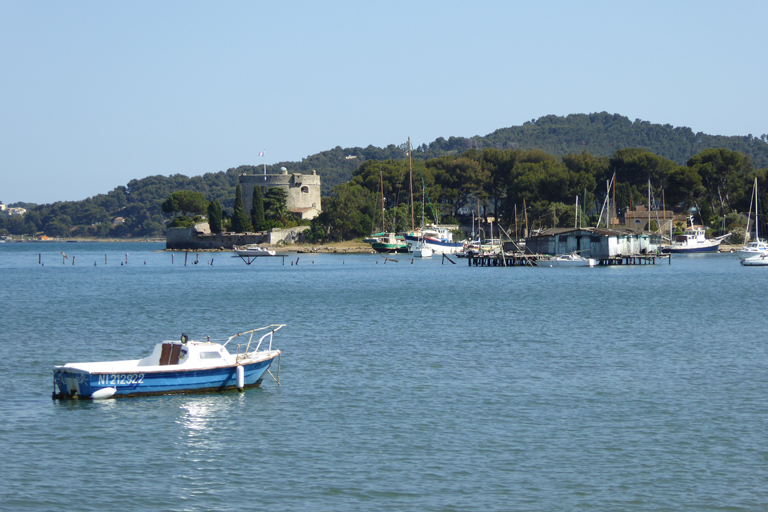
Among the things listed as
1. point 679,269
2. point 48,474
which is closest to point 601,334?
point 48,474

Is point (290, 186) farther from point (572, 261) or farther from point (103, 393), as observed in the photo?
point (103, 393)

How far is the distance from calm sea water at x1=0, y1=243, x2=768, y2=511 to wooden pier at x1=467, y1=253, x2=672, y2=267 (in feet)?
142

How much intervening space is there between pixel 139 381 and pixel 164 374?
0.65 m

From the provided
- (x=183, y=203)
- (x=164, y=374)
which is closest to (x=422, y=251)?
(x=183, y=203)

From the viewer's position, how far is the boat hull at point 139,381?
70.4ft

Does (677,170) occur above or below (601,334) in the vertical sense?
above

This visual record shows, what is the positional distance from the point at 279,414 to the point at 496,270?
213 feet

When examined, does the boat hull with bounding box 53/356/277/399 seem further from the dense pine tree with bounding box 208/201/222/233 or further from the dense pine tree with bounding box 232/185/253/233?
the dense pine tree with bounding box 208/201/222/233

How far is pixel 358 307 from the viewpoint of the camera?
47.2 m

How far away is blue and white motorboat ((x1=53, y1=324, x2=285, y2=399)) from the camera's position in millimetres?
21500

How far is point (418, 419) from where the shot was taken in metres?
19.9

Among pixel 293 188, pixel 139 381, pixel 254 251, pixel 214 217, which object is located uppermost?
pixel 293 188

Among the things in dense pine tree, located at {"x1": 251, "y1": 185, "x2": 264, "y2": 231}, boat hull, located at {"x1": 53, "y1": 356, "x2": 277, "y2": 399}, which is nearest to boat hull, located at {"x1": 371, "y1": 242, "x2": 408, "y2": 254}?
dense pine tree, located at {"x1": 251, "y1": 185, "x2": 264, "y2": 231}

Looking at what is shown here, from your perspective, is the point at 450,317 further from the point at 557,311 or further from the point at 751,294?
the point at 751,294
